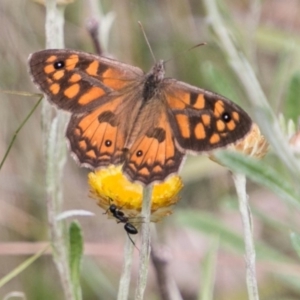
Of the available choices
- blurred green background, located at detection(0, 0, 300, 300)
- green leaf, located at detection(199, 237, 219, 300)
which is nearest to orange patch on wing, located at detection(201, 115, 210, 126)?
green leaf, located at detection(199, 237, 219, 300)

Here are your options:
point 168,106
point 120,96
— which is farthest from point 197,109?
point 120,96

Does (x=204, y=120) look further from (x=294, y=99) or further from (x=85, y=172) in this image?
(x=85, y=172)

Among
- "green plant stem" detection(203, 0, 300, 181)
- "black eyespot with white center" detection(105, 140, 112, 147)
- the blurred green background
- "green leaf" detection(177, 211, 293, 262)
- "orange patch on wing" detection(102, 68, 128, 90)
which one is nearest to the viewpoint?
"green plant stem" detection(203, 0, 300, 181)

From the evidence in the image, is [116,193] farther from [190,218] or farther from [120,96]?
[190,218]

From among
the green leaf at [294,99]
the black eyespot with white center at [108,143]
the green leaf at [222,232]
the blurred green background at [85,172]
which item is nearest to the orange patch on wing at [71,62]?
the black eyespot with white center at [108,143]

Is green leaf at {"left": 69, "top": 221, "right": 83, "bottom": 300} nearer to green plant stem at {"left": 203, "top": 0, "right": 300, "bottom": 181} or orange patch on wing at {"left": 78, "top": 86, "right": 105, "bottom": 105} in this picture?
orange patch on wing at {"left": 78, "top": 86, "right": 105, "bottom": 105}

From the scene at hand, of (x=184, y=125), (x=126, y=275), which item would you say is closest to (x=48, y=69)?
(x=184, y=125)

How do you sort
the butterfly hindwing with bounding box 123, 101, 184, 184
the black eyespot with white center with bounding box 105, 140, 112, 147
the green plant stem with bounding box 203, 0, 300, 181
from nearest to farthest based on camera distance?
the green plant stem with bounding box 203, 0, 300, 181, the butterfly hindwing with bounding box 123, 101, 184, 184, the black eyespot with white center with bounding box 105, 140, 112, 147
